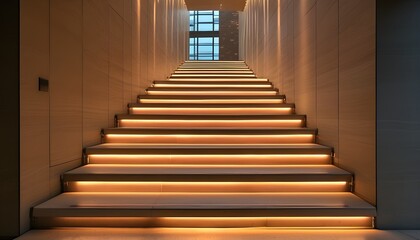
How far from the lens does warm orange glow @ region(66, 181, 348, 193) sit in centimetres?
266

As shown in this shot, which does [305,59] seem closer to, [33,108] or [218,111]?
[218,111]

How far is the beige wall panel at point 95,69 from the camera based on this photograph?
321cm

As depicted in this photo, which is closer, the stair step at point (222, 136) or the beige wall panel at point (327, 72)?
the beige wall panel at point (327, 72)

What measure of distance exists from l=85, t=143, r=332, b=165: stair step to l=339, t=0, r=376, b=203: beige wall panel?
0.35m

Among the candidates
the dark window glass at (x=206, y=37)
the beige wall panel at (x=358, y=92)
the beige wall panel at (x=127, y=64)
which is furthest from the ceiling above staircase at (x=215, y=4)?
the beige wall panel at (x=358, y=92)

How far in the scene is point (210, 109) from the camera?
174 inches

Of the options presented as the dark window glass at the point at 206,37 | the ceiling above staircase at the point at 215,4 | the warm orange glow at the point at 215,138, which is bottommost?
the warm orange glow at the point at 215,138

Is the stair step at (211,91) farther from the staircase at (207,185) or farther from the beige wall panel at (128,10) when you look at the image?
the staircase at (207,185)

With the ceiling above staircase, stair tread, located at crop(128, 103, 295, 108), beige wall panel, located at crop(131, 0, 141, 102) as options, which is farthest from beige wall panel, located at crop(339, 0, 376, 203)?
the ceiling above staircase

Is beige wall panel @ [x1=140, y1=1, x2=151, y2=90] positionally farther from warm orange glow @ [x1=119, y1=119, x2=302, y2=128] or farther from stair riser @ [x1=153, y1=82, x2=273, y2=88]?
warm orange glow @ [x1=119, y1=119, x2=302, y2=128]

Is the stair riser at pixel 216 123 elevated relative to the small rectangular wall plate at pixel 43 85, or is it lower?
lower

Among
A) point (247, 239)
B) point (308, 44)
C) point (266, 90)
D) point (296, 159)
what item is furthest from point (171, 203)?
point (266, 90)

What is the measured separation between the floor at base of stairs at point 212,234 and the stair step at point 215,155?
3.06 ft
